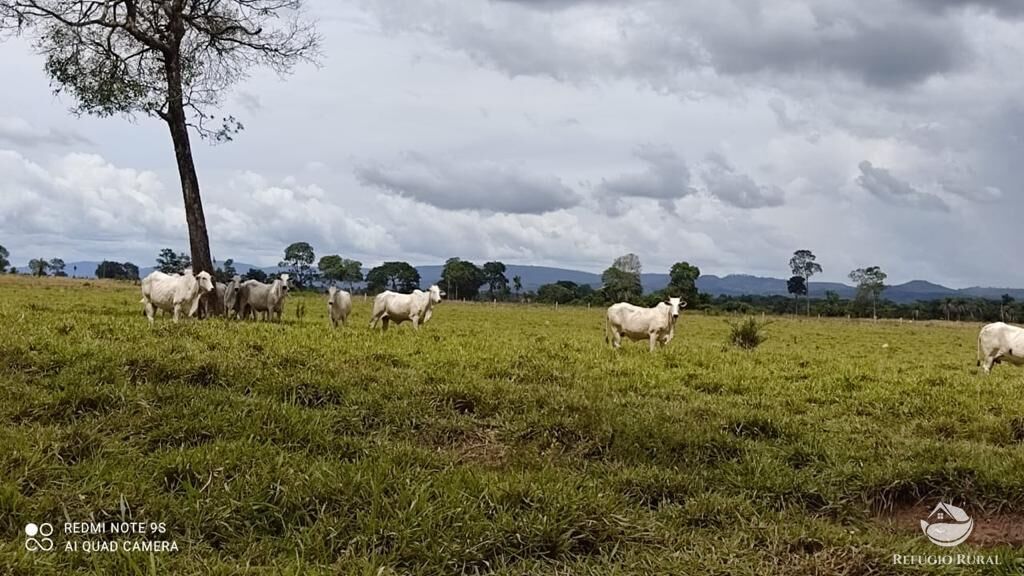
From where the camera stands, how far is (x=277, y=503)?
5.57 m

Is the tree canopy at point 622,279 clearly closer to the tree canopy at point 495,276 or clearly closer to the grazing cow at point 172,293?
the tree canopy at point 495,276

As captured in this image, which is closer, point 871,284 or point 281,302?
point 281,302

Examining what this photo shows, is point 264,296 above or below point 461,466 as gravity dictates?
above

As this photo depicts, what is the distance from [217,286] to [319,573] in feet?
57.8

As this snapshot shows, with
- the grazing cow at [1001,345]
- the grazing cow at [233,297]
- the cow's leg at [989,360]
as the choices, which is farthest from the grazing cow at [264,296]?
the cow's leg at [989,360]

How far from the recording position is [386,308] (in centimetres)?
2161

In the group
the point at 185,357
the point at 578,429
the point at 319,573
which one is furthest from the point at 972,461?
the point at 185,357

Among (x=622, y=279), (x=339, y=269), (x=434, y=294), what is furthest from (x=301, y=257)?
→ (x=434, y=294)

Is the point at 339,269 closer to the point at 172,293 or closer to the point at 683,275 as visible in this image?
the point at 683,275

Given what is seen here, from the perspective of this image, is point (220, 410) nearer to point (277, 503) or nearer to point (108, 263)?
point (277, 503)

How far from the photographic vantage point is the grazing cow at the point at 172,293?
1766 cm

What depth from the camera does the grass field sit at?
17.0 feet

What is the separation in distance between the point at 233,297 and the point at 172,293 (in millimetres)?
3645

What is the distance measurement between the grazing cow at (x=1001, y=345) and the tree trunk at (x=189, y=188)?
19540 millimetres
